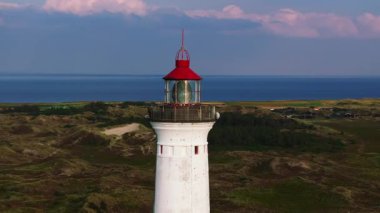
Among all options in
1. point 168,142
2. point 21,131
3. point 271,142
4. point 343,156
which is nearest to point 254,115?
point 271,142

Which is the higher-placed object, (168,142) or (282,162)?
(168,142)

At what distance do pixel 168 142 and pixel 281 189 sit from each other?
31030mm

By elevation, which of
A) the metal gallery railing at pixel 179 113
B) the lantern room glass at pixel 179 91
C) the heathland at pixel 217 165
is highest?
the lantern room glass at pixel 179 91

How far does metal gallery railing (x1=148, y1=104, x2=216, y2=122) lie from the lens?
47.4 feet

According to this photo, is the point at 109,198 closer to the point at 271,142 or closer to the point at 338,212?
the point at 338,212

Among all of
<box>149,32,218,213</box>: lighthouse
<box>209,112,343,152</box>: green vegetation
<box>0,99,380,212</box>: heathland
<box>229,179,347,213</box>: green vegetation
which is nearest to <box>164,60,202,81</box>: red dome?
<box>149,32,218,213</box>: lighthouse

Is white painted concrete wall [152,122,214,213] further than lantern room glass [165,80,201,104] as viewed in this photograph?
No

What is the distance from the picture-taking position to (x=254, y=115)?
84.6 meters

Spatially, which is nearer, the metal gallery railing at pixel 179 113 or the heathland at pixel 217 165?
the metal gallery railing at pixel 179 113

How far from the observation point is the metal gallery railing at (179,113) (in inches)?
569

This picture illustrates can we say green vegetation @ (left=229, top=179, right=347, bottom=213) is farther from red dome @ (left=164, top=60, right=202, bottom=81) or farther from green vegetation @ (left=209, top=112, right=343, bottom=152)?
red dome @ (left=164, top=60, right=202, bottom=81)

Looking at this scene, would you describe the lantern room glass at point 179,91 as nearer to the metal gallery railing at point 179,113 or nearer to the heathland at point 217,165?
the metal gallery railing at point 179,113

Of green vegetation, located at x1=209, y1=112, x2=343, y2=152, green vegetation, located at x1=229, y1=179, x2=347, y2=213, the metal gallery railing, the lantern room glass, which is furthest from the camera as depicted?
green vegetation, located at x1=209, y1=112, x2=343, y2=152

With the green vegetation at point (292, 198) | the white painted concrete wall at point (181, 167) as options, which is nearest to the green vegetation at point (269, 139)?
the green vegetation at point (292, 198)
